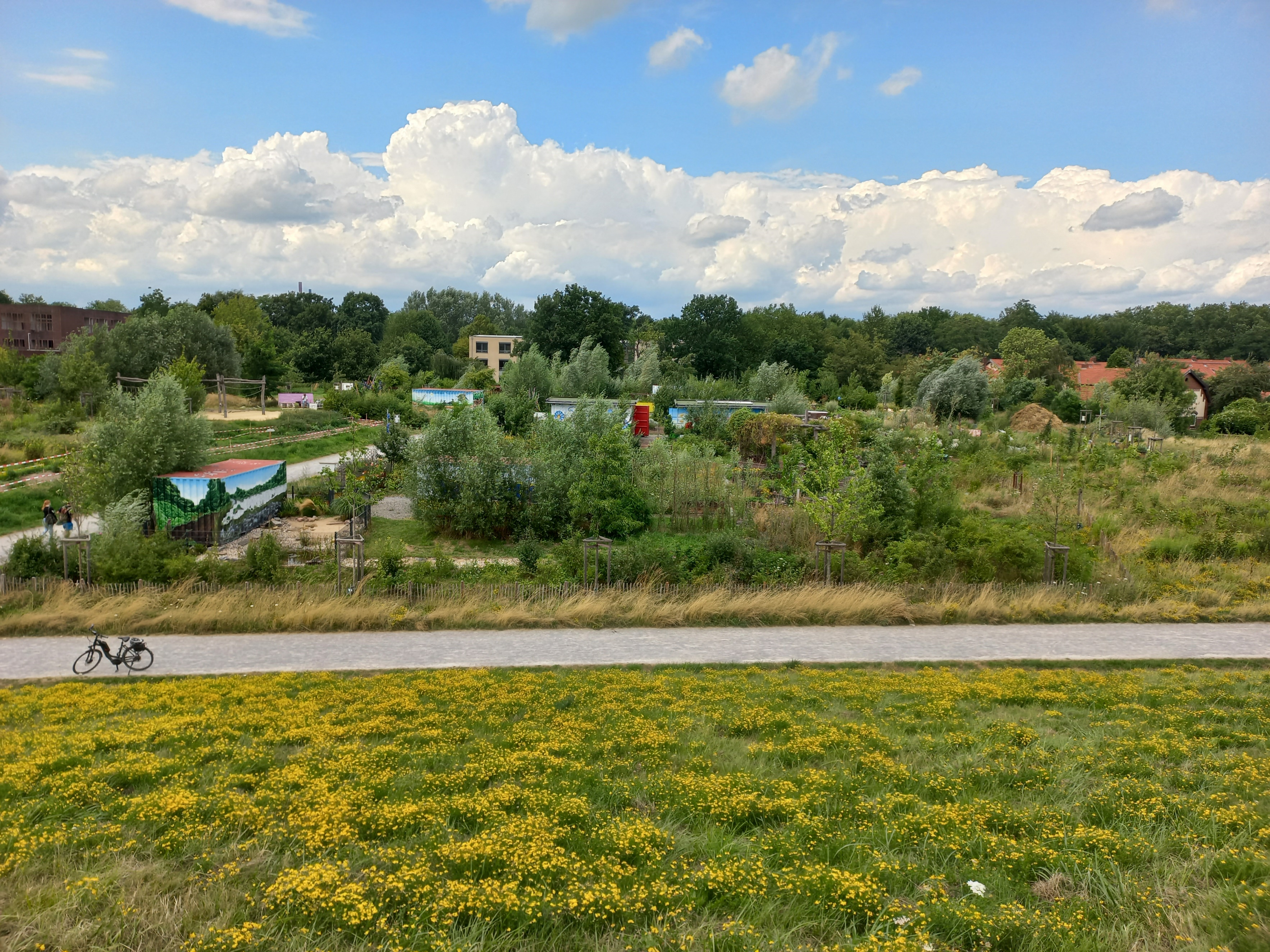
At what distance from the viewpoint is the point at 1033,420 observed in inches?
1845

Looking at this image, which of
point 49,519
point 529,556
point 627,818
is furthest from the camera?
point 49,519

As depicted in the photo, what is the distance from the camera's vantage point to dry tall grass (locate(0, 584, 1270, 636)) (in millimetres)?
13789

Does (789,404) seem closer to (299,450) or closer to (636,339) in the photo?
(299,450)

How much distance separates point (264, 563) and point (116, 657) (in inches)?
159

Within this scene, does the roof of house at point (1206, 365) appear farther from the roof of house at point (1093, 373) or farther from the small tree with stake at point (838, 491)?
the small tree with stake at point (838, 491)

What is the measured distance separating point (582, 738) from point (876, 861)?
3.73 m

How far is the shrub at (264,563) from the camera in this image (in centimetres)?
1534

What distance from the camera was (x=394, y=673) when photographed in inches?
455

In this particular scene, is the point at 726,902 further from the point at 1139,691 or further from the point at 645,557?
the point at 645,557

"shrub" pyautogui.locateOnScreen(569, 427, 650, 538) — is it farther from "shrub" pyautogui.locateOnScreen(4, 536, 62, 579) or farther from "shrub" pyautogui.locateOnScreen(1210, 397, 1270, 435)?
"shrub" pyautogui.locateOnScreen(1210, 397, 1270, 435)

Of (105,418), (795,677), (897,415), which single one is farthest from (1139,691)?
(897,415)

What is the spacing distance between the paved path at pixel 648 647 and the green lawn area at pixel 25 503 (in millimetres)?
10923

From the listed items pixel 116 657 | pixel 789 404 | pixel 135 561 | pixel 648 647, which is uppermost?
pixel 789 404

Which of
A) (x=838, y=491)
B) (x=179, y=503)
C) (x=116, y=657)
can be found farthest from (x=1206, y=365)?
(x=116, y=657)
